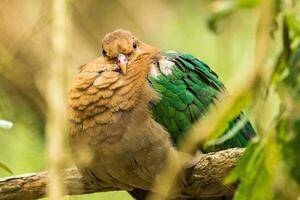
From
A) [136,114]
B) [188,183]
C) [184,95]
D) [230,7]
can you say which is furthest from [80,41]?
[230,7]

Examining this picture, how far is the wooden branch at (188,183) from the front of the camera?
9.01ft

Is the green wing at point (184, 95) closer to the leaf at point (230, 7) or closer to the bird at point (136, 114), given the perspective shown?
the bird at point (136, 114)

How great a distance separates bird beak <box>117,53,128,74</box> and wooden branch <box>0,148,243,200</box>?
0.53 meters

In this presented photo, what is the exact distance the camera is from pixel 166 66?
10.8 feet

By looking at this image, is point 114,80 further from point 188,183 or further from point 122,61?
point 188,183

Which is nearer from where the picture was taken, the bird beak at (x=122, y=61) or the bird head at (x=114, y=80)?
the bird head at (x=114, y=80)

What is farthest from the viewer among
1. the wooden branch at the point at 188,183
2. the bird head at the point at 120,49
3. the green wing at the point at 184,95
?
the bird head at the point at 120,49

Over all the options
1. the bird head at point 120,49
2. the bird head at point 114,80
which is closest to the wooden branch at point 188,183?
the bird head at point 114,80

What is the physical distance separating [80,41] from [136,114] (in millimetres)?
2878

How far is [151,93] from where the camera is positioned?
3.15 metres

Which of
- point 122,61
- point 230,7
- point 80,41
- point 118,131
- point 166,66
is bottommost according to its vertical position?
point 230,7

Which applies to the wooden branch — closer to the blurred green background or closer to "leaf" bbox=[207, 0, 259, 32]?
the blurred green background

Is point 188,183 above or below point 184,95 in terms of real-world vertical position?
below

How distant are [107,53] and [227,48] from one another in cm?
170
